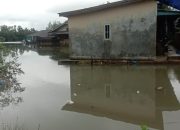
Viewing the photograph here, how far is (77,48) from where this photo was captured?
20.1m

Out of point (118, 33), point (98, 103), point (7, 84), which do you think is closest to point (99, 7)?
point (118, 33)

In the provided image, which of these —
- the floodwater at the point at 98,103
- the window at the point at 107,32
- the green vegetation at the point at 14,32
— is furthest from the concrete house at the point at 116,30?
the green vegetation at the point at 14,32

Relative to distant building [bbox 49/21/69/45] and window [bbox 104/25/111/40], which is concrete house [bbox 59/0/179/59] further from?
distant building [bbox 49/21/69/45]

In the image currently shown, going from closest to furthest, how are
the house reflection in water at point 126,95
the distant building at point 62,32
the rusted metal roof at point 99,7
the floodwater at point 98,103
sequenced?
the floodwater at point 98,103
the house reflection in water at point 126,95
the rusted metal roof at point 99,7
the distant building at point 62,32

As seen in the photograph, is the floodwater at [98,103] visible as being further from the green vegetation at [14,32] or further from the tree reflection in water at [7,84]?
the green vegetation at [14,32]

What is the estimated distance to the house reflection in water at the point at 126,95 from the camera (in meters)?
7.36

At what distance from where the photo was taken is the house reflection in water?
7362mm

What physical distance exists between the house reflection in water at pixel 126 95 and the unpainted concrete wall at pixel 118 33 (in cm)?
309

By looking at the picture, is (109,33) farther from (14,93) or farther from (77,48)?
(14,93)

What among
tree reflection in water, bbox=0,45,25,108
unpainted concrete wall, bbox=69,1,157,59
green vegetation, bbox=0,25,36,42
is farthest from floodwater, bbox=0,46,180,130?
green vegetation, bbox=0,25,36,42

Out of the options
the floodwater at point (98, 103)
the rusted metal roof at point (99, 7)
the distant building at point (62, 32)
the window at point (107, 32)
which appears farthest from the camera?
the distant building at point (62, 32)

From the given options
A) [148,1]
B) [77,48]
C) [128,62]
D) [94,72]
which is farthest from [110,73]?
[77,48]

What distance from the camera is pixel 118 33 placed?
1809cm

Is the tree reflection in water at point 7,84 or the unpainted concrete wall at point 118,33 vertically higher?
the unpainted concrete wall at point 118,33
